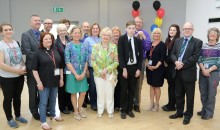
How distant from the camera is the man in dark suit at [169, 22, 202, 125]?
3344 millimetres

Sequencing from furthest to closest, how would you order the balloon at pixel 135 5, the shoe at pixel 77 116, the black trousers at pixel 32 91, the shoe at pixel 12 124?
the balloon at pixel 135 5, the shoe at pixel 77 116, the black trousers at pixel 32 91, the shoe at pixel 12 124

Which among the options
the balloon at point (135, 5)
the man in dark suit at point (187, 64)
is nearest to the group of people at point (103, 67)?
the man in dark suit at point (187, 64)

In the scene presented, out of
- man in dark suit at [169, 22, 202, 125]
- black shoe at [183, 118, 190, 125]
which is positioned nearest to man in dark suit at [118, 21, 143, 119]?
man in dark suit at [169, 22, 202, 125]

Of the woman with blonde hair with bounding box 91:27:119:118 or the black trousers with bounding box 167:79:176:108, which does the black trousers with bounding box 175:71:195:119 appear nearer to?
the black trousers with bounding box 167:79:176:108

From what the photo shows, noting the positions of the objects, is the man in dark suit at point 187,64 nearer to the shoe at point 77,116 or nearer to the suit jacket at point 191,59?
the suit jacket at point 191,59

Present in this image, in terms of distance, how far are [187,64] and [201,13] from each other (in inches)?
174

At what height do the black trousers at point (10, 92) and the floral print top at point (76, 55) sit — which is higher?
the floral print top at point (76, 55)

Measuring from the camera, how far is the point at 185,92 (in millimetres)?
3549

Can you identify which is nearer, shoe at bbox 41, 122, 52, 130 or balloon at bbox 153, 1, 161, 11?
shoe at bbox 41, 122, 52, 130

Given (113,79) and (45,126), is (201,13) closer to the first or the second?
(113,79)

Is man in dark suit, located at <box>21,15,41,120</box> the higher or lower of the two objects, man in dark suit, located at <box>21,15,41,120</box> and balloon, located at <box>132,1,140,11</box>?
the lower

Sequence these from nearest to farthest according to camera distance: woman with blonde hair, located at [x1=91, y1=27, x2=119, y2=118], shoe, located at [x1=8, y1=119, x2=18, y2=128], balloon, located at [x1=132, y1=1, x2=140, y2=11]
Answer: shoe, located at [x1=8, y1=119, x2=18, y2=128] → woman with blonde hair, located at [x1=91, y1=27, x2=119, y2=118] → balloon, located at [x1=132, y1=1, x2=140, y2=11]

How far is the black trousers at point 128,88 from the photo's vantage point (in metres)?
3.63

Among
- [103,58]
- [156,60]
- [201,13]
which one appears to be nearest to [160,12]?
[201,13]
